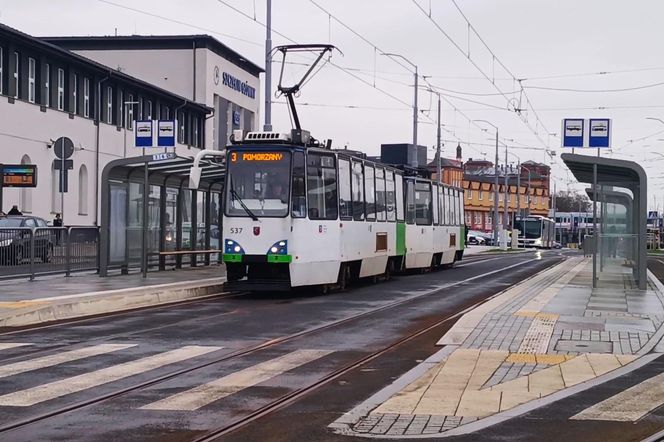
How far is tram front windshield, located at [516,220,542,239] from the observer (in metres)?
84.7

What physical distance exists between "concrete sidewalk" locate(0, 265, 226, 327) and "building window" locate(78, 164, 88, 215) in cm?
2910

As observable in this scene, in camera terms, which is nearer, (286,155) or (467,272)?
(286,155)

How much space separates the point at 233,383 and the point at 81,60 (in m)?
44.9

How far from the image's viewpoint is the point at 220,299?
2045cm

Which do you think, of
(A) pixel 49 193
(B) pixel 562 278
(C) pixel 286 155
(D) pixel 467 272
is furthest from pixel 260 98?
(C) pixel 286 155

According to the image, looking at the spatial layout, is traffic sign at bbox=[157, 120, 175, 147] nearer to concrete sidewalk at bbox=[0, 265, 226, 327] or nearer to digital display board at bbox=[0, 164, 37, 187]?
concrete sidewalk at bbox=[0, 265, 226, 327]

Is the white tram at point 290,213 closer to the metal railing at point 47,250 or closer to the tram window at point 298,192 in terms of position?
the tram window at point 298,192

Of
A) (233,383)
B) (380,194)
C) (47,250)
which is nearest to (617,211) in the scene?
(380,194)

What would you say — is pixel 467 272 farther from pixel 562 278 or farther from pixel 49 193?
pixel 49 193

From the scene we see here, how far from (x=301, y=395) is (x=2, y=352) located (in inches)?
176

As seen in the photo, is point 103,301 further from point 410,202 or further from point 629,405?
point 410,202

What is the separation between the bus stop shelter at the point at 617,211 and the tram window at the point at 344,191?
492 centimetres

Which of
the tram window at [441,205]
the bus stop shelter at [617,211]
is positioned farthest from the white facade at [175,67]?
the bus stop shelter at [617,211]

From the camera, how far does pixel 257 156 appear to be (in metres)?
20.6
